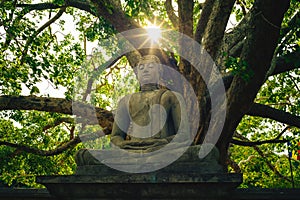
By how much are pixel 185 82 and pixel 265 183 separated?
24.2ft

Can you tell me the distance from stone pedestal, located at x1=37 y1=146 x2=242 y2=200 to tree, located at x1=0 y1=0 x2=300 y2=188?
1.46 metres

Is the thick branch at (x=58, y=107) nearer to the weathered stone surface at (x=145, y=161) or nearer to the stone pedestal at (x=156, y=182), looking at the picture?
the weathered stone surface at (x=145, y=161)

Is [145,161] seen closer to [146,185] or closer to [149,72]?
[146,185]

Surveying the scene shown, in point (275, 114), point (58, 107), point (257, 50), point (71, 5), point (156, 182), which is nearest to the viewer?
point (156, 182)

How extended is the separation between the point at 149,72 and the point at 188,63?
2533 mm

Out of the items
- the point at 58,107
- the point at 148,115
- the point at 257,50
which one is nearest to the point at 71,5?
the point at 58,107

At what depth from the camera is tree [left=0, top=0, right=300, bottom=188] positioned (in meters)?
6.06

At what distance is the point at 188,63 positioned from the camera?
914cm

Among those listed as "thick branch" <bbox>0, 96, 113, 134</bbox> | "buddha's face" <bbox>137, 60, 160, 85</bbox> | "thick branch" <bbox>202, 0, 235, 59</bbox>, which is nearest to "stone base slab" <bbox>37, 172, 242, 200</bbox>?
"buddha's face" <bbox>137, 60, 160, 85</bbox>

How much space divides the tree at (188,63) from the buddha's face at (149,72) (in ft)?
3.49

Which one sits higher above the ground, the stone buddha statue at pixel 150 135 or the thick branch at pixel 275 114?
the thick branch at pixel 275 114

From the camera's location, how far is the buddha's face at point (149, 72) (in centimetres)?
676

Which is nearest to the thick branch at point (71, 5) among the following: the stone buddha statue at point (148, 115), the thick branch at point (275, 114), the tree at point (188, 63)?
the tree at point (188, 63)

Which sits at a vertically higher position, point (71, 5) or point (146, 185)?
point (71, 5)
